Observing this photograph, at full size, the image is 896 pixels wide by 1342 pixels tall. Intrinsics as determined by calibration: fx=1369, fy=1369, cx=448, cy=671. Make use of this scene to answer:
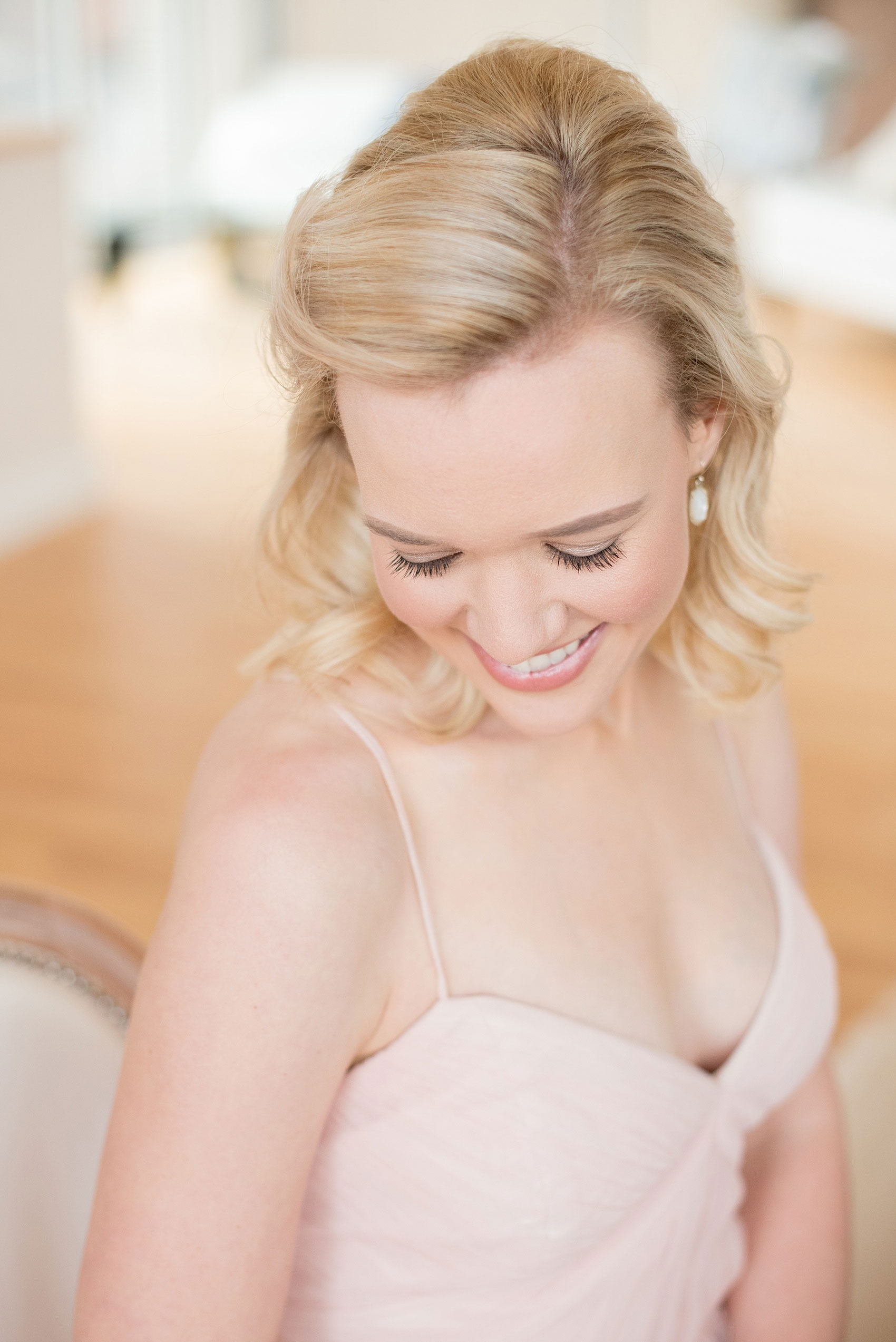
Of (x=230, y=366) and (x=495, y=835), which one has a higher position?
(x=230, y=366)

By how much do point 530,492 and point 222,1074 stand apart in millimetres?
423

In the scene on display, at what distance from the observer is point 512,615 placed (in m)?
0.92

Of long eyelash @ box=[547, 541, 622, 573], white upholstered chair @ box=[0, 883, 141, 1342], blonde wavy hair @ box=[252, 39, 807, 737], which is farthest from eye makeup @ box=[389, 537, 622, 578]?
white upholstered chair @ box=[0, 883, 141, 1342]

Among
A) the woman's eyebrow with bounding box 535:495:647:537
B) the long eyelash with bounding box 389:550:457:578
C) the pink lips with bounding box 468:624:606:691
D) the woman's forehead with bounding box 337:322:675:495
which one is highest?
the woman's forehead with bounding box 337:322:675:495

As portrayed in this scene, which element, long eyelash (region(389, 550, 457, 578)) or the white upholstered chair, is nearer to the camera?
long eyelash (region(389, 550, 457, 578))

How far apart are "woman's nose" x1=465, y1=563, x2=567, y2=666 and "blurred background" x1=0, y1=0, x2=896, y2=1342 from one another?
298 mm

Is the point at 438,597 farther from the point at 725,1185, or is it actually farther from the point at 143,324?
the point at 143,324

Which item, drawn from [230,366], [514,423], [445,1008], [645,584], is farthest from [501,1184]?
[230,366]

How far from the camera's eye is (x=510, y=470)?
85 centimetres

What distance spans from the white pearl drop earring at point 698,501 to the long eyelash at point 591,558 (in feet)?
0.68

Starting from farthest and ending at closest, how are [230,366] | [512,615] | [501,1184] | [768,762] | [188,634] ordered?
[230,366] < [188,634] < [768,762] < [501,1184] < [512,615]

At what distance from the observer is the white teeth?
990 mm

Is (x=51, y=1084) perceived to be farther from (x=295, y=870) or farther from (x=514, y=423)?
(x=514, y=423)

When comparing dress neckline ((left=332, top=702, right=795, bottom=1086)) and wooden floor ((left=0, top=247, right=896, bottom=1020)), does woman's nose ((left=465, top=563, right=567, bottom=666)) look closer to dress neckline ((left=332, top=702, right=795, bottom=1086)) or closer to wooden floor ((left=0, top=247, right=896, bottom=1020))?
dress neckline ((left=332, top=702, right=795, bottom=1086))
